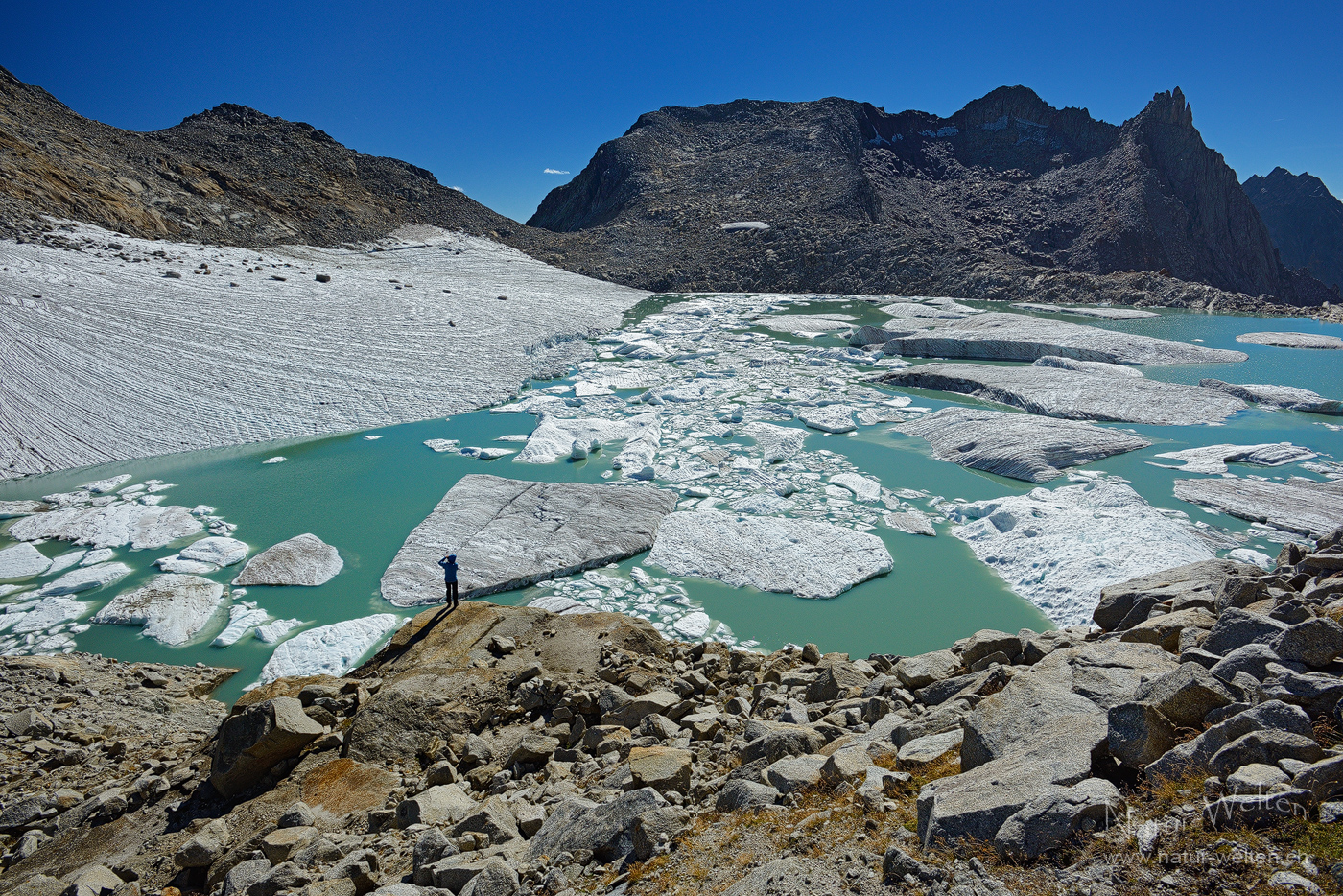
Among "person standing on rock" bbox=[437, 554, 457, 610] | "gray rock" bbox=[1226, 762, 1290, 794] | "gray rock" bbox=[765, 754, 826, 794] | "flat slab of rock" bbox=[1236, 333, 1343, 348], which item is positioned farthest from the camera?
"flat slab of rock" bbox=[1236, 333, 1343, 348]

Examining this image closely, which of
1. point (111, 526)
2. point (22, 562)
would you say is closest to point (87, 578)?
point (22, 562)

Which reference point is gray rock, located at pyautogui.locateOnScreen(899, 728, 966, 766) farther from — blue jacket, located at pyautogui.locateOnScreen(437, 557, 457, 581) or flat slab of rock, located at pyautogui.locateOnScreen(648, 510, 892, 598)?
blue jacket, located at pyautogui.locateOnScreen(437, 557, 457, 581)

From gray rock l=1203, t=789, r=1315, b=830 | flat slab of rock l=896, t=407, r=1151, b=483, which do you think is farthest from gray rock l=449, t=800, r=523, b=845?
flat slab of rock l=896, t=407, r=1151, b=483

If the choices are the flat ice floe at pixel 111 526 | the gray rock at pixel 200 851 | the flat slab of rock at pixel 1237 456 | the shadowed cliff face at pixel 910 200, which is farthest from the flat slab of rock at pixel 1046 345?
the gray rock at pixel 200 851

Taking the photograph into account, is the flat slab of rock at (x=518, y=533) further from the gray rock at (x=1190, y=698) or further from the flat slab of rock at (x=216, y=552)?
the gray rock at (x=1190, y=698)

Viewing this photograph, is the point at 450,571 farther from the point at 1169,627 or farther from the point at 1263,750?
the point at 1263,750
